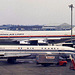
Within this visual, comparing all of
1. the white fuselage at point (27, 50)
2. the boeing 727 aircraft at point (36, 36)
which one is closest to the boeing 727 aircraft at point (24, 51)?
the white fuselage at point (27, 50)

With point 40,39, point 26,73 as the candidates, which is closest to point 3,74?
point 26,73

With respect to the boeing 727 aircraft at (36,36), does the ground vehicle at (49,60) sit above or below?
below

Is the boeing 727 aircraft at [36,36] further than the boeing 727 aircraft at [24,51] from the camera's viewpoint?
Yes

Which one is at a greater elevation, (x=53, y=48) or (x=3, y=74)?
(x=53, y=48)

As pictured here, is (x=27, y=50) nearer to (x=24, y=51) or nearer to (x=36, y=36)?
(x=24, y=51)

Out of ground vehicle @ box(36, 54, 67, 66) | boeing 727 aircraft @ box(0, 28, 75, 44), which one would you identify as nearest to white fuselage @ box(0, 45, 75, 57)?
ground vehicle @ box(36, 54, 67, 66)

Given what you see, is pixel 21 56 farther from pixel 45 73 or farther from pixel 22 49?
pixel 45 73

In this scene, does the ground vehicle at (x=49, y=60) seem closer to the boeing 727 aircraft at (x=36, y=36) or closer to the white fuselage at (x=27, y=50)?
the white fuselage at (x=27, y=50)

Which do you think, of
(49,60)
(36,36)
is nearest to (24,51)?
(49,60)

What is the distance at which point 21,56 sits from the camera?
23297 mm

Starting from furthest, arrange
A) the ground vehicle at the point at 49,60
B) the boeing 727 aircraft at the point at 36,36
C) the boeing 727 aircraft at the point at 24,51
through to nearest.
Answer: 1. the boeing 727 aircraft at the point at 36,36
2. the boeing 727 aircraft at the point at 24,51
3. the ground vehicle at the point at 49,60

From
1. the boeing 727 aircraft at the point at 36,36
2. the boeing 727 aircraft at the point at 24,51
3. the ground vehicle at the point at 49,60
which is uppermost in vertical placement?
the boeing 727 aircraft at the point at 36,36

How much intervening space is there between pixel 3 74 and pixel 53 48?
372 inches

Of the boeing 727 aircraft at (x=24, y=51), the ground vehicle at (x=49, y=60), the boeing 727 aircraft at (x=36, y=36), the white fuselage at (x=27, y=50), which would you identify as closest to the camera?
the ground vehicle at (x=49, y=60)
